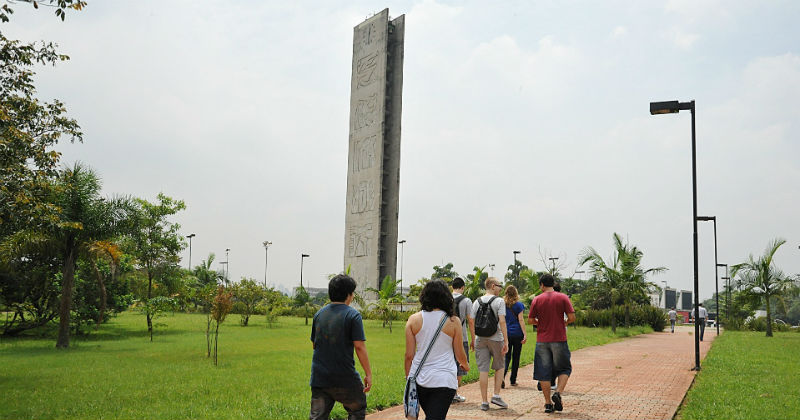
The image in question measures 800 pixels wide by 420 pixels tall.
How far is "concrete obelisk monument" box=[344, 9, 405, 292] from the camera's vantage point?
51.7 metres

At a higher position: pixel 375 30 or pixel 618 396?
pixel 375 30

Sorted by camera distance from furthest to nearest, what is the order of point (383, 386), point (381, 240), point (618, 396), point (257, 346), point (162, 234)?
1. point (381, 240)
2. point (162, 234)
3. point (257, 346)
4. point (383, 386)
5. point (618, 396)

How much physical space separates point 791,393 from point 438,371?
27.6 ft

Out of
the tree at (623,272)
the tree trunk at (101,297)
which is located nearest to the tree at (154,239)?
the tree trunk at (101,297)

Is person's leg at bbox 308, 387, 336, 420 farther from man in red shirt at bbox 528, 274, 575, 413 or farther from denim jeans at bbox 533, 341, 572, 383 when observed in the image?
denim jeans at bbox 533, 341, 572, 383

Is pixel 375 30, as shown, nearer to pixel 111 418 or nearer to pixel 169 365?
pixel 169 365

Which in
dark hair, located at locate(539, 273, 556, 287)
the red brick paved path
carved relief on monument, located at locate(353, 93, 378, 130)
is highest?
carved relief on monument, located at locate(353, 93, 378, 130)

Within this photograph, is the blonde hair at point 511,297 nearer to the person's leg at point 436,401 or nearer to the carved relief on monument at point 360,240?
the person's leg at point 436,401

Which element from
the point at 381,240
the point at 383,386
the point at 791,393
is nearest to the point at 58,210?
the point at 383,386

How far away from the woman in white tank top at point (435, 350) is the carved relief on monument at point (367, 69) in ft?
165

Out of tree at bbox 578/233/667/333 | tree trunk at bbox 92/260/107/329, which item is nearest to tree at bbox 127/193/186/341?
tree trunk at bbox 92/260/107/329

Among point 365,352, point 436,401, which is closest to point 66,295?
point 365,352

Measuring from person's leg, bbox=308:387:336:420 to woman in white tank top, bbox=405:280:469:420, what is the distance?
68 centimetres

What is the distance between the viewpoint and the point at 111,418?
817 cm
